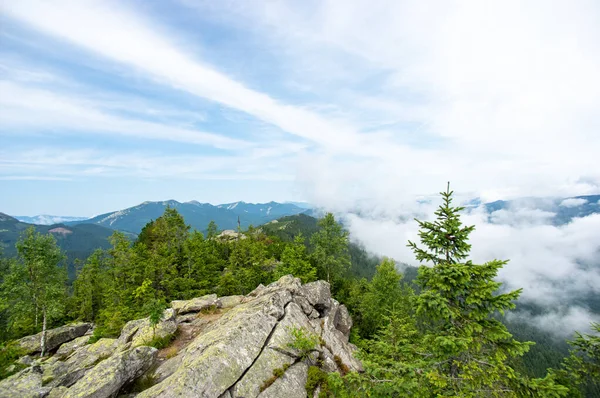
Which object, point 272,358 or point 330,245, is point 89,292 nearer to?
point 330,245

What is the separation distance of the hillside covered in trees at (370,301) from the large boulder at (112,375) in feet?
14.6

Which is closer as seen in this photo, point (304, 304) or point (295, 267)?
point (304, 304)

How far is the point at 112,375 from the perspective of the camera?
49.7 feet

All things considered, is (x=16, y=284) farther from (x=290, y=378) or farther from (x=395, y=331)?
(x=395, y=331)

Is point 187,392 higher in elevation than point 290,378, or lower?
higher

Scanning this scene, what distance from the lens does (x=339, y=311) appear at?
118 feet

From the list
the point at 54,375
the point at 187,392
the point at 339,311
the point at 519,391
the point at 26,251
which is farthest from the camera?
the point at 339,311

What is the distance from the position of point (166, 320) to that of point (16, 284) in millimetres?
24975

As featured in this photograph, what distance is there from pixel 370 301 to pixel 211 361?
34.7m

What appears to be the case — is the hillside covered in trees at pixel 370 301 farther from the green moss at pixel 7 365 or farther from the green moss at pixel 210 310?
the green moss at pixel 210 310

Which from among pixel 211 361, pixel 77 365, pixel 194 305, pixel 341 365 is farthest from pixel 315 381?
pixel 77 365

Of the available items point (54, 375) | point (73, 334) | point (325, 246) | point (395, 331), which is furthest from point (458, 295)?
point (73, 334)

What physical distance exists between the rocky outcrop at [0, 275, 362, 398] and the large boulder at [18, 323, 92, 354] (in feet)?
54.0

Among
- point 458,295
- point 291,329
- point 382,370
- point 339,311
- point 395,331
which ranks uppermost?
point 458,295
